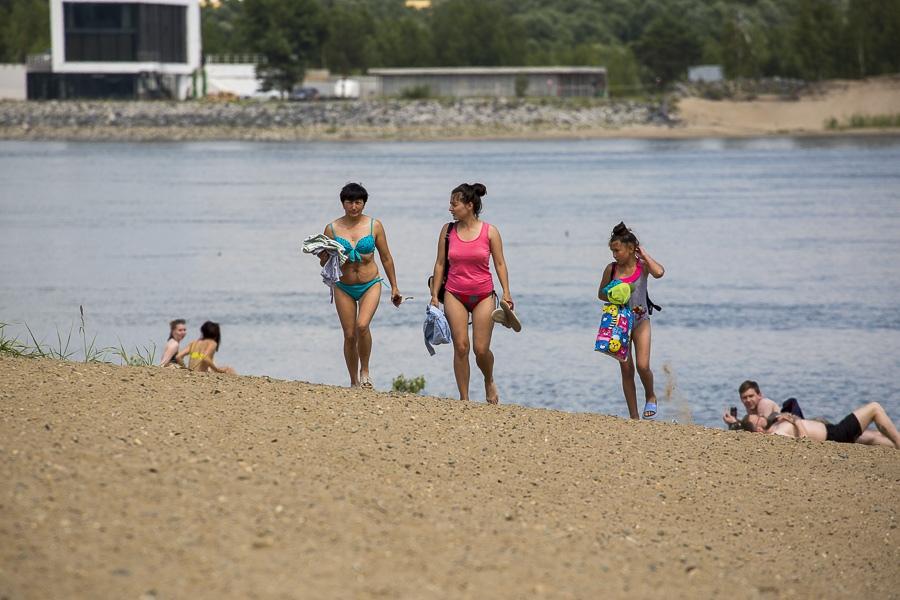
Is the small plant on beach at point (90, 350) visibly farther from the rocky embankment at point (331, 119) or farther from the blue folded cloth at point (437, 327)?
the rocky embankment at point (331, 119)

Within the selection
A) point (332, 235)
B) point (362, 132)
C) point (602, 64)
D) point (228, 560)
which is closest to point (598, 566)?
point (228, 560)

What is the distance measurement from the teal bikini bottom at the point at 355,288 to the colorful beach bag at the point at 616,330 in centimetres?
178

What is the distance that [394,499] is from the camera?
7238mm

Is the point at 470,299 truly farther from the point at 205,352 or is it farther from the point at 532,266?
the point at 532,266

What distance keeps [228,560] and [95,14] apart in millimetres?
112199

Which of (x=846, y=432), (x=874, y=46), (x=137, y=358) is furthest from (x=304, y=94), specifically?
(x=846, y=432)

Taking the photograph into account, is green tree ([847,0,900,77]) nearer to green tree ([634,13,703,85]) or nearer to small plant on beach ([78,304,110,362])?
green tree ([634,13,703,85])

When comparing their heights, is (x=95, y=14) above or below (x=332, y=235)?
above

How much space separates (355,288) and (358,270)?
145 millimetres

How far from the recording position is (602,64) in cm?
12562

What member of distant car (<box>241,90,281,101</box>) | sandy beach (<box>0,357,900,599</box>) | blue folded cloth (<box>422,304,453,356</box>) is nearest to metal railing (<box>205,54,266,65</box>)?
distant car (<box>241,90,281,101</box>)

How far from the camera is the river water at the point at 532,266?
19531 millimetres

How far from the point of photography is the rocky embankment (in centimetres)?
10944

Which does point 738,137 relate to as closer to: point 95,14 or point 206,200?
point 95,14
